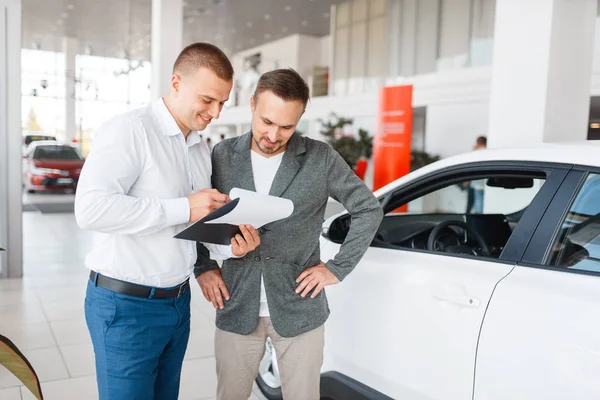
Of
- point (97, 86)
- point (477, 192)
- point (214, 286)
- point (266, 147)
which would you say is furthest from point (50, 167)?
point (266, 147)

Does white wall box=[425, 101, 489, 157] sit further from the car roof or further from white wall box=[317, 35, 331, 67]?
the car roof

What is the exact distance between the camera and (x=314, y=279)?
188 cm

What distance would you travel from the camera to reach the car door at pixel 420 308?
72.9 inches

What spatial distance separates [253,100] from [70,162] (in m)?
12.9

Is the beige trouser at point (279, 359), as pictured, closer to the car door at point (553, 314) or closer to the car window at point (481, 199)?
the car door at point (553, 314)

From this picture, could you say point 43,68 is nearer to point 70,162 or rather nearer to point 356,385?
point 70,162

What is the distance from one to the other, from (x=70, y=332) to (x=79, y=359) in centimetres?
60

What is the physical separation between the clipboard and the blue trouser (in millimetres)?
262

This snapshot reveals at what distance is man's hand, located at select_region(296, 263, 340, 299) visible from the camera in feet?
6.16

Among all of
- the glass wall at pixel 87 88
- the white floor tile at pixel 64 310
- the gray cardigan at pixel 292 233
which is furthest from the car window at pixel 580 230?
the glass wall at pixel 87 88

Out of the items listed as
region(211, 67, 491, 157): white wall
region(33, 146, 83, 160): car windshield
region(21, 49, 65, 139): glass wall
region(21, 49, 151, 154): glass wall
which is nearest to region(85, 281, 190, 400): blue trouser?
region(211, 67, 491, 157): white wall

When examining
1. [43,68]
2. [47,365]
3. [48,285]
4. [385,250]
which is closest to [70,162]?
[43,68]

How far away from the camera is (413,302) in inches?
80.0

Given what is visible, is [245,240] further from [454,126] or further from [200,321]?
[454,126]
